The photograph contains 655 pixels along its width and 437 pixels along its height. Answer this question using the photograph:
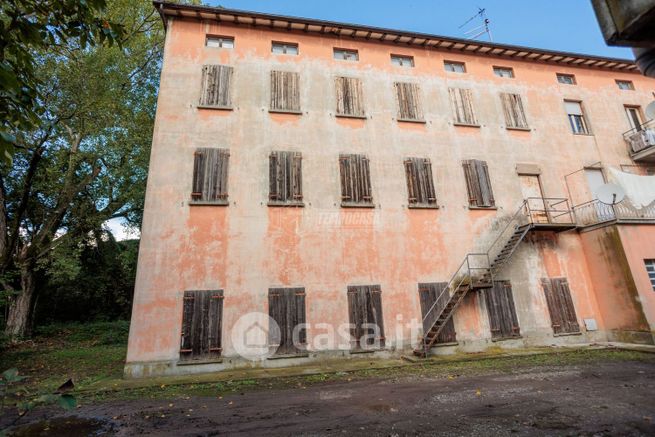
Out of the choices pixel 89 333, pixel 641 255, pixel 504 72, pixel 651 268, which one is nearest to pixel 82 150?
pixel 89 333

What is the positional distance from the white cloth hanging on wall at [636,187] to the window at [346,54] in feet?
35.5

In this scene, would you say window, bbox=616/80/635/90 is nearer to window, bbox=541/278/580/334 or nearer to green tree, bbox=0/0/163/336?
window, bbox=541/278/580/334

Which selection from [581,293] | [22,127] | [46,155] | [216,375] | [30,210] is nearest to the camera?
[22,127]

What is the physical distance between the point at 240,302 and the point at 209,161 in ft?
15.5

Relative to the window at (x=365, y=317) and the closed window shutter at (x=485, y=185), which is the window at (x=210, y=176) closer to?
the window at (x=365, y=317)

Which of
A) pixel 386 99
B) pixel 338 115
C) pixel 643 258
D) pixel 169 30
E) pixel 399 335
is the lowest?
pixel 399 335

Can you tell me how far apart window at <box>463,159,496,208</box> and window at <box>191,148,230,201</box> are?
29.5 feet

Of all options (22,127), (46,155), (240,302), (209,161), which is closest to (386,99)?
(209,161)

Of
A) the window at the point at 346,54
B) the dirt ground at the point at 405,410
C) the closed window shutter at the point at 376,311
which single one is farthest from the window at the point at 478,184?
the dirt ground at the point at 405,410

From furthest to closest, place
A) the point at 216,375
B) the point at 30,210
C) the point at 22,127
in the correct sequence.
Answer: the point at 30,210 < the point at 216,375 < the point at 22,127

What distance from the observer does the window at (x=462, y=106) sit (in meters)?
13.8

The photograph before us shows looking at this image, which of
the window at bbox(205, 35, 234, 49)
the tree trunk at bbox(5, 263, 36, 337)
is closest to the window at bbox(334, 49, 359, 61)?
the window at bbox(205, 35, 234, 49)

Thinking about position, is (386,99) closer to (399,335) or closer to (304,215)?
(304,215)

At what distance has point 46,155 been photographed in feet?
52.4
